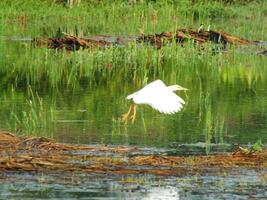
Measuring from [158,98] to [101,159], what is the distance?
1685 millimetres

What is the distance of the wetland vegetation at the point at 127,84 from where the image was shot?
→ 12.7 meters

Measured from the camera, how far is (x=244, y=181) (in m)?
9.55

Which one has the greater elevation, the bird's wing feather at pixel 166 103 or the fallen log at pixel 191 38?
the bird's wing feather at pixel 166 103

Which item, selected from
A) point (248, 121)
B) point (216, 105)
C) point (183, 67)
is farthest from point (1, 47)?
point (248, 121)

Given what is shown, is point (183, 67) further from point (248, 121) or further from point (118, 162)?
point (118, 162)

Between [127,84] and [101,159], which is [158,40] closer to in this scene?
[127,84]

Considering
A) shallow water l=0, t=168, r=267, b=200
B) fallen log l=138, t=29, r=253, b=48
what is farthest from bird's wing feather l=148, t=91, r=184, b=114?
fallen log l=138, t=29, r=253, b=48

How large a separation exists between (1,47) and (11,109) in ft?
34.2

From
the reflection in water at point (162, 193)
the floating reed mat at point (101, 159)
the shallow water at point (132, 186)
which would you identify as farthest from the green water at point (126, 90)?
the reflection in water at point (162, 193)

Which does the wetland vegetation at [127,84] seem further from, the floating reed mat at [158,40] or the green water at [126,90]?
the floating reed mat at [158,40]

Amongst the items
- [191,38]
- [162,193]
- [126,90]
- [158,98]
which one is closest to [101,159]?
[162,193]

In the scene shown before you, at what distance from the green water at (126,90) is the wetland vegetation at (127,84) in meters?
0.01

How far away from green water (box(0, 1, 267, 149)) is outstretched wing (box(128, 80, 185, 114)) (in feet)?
1.29

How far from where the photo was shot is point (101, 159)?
10.4 meters
